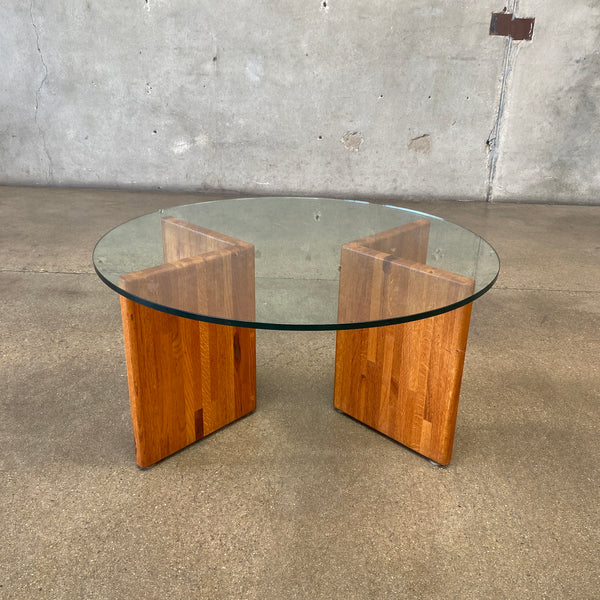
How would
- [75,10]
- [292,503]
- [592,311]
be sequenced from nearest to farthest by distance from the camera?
[292,503]
[592,311]
[75,10]

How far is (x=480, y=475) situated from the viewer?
1619mm

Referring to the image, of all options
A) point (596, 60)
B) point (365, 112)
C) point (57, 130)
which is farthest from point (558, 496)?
point (57, 130)

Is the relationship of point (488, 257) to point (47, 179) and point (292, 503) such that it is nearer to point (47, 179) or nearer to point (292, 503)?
point (292, 503)

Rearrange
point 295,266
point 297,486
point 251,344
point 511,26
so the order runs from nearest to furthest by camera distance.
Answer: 1. point 297,486
2. point 295,266
3. point 251,344
4. point 511,26

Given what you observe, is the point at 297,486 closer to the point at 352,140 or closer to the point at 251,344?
the point at 251,344

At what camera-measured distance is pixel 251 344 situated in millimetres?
1800

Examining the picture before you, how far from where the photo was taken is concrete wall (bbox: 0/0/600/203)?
13.6 ft

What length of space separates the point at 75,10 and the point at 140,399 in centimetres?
366

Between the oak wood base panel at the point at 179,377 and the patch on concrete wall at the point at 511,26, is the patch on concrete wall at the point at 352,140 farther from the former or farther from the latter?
the oak wood base panel at the point at 179,377

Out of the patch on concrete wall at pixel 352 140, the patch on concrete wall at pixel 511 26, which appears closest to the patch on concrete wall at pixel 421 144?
the patch on concrete wall at pixel 352 140

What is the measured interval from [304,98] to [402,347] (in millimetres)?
3109

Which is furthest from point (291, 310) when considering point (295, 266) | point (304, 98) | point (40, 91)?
point (40, 91)

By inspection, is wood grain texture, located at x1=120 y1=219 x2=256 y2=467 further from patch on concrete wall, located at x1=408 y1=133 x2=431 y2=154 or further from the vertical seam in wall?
the vertical seam in wall

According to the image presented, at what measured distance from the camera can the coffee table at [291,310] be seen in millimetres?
1377
